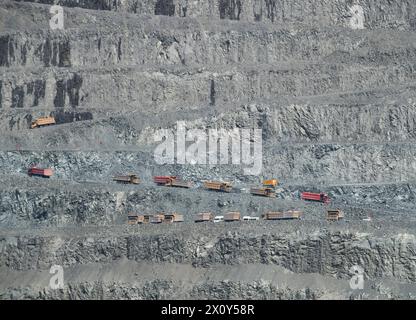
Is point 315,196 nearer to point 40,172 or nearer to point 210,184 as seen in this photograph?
point 210,184

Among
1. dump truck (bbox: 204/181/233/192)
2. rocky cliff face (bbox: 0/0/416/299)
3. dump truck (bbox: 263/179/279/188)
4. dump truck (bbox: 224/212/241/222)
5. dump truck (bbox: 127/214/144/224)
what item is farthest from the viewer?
dump truck (bbox: 263/179/279/188)

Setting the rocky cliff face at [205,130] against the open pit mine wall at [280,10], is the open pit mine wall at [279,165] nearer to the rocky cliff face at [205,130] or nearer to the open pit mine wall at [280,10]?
the rocky cliff face at [205,130]

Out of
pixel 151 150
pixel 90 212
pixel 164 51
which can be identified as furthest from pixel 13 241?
pixel 164 51

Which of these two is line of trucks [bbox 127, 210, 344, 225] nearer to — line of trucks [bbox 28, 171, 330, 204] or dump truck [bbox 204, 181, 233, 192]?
line of trucks [bbox 28, 171, 330, 204]

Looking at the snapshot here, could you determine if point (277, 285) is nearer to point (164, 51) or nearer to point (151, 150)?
point (151, 150)

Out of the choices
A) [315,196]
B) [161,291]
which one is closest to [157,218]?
[161,291]

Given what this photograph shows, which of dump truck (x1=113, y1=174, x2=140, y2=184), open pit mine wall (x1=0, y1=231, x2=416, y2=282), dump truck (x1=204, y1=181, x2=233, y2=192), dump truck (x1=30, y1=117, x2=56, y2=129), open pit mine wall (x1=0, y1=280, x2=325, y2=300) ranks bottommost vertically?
open pit mine wall (x1=0, y1=280, x2=325, y2=300)

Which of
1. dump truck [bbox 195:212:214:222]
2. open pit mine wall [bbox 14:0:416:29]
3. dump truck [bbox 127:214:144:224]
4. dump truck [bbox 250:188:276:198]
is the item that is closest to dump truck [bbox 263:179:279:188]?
dump truck [bbox 250:188:276:198]

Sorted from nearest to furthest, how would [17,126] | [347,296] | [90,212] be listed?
A: [347,296] → [90,212] → [17,126]
